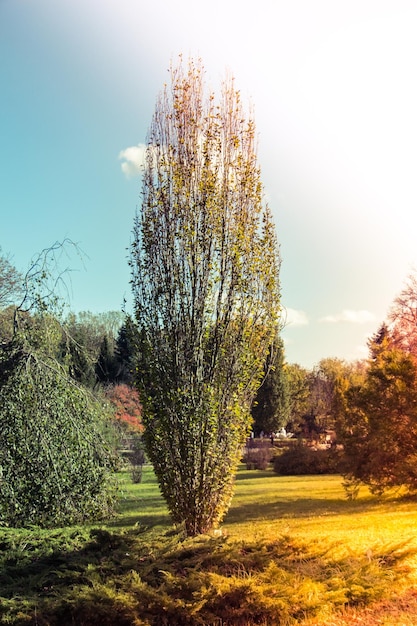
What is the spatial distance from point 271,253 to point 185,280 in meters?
1.36

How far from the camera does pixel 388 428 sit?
1159 centimetres

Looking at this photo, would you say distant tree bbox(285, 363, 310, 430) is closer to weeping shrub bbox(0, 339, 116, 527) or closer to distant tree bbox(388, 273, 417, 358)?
distant tree bbox(388, 273, 417, 358)

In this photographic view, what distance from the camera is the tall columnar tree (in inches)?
299

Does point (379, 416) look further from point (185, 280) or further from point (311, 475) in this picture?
point (311, 475)

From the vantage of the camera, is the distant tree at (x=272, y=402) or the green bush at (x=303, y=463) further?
the distant tree at (x=272, y=402)

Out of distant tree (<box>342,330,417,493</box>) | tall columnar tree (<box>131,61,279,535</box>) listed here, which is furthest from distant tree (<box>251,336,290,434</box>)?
tall columnar tree (<box>131,61,279,535</box>)

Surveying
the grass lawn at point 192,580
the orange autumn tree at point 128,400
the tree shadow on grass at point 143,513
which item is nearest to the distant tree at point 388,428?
the tree shadow on grass at point 143,513

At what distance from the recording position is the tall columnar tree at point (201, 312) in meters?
7.59

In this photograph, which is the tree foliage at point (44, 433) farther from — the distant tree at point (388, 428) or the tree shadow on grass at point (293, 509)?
the distant tree at point (388, 428)

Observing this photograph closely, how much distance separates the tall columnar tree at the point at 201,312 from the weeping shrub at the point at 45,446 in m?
2.04

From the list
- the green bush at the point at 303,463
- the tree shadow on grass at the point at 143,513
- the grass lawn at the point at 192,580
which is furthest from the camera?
the green bush at the point at 303,463

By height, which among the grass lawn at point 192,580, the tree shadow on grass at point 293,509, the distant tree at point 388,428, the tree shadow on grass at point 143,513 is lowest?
the tree shadow on grass at point 143,513

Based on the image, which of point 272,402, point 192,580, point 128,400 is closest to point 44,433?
point 192,580

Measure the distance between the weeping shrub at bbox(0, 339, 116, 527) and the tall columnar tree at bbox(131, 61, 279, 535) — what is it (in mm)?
2044
